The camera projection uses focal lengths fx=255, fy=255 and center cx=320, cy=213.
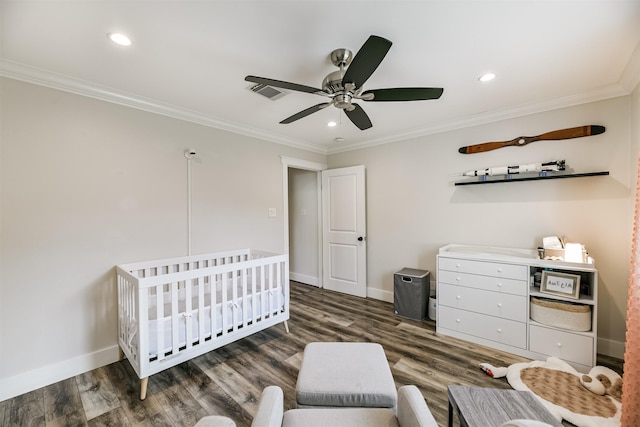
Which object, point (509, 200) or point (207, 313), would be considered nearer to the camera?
point (207, 313)

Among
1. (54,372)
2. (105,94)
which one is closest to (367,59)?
(105,94)

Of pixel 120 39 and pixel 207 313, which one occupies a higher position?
pixel 120 39

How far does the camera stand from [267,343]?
8.52 ft

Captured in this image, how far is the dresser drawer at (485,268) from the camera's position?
2.37m

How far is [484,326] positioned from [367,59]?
8.74 ft

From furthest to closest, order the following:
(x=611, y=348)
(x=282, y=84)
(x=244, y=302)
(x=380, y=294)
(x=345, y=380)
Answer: (x=380, y=294) → (x=244, y=302) → (x=611, y=348) → (x=282, y=84) → (x=345, y=380)

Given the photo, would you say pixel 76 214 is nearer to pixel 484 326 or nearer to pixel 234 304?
pixel 234 304

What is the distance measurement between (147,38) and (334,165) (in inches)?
122

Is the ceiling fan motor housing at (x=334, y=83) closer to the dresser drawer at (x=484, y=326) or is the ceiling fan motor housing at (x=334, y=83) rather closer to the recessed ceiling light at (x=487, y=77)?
the recessed ceiling light at (x=487, y=77)

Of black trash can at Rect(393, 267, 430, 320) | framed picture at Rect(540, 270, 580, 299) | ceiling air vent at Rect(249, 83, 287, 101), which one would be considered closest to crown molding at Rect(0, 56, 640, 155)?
ceiling air vent at Rect(249, 83, 287, 101)

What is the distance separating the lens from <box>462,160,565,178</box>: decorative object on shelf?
8.09 ft

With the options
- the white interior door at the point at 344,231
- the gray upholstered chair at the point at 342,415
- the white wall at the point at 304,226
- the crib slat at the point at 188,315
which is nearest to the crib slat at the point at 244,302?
the crib slat at the point at 188,315

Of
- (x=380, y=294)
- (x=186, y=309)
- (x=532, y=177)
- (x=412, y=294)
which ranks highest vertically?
(x=532, y=177)

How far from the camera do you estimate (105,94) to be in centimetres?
225
